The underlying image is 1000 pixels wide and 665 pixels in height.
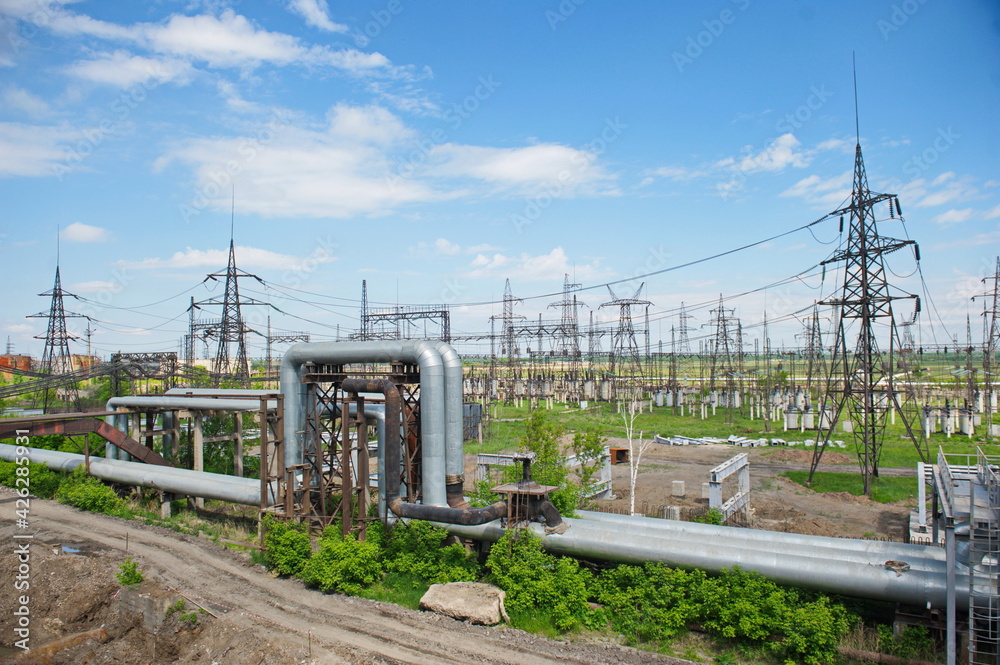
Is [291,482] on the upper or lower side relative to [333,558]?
upper

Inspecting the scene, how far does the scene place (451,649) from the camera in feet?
39.2

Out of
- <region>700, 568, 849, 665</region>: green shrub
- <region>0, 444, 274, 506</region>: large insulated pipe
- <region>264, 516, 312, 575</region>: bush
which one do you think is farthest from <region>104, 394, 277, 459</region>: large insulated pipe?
<region>700, 568, 849, 665</region>: green shrub

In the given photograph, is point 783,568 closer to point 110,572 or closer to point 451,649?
point 451,649

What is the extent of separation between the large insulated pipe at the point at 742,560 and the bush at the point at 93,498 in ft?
51.5

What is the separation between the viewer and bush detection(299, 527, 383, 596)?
1522 cm

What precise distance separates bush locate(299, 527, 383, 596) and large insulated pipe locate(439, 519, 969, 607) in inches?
100

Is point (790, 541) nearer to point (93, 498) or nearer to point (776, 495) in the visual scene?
point (776, 495)

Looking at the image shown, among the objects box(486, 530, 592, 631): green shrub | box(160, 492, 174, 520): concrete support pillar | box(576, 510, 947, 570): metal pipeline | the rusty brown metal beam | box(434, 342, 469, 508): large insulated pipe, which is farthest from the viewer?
the rusty brown metal beam

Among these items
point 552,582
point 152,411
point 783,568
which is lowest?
point 552,582

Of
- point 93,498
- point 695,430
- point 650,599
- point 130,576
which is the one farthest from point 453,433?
point 695,430

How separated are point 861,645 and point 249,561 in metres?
15.5

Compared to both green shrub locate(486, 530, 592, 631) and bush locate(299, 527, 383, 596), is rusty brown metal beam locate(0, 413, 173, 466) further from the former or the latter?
green shrub locate(486, 530, 592, 631)

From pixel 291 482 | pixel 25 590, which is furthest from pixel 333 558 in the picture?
pixel 25 590

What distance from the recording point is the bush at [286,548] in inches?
640
